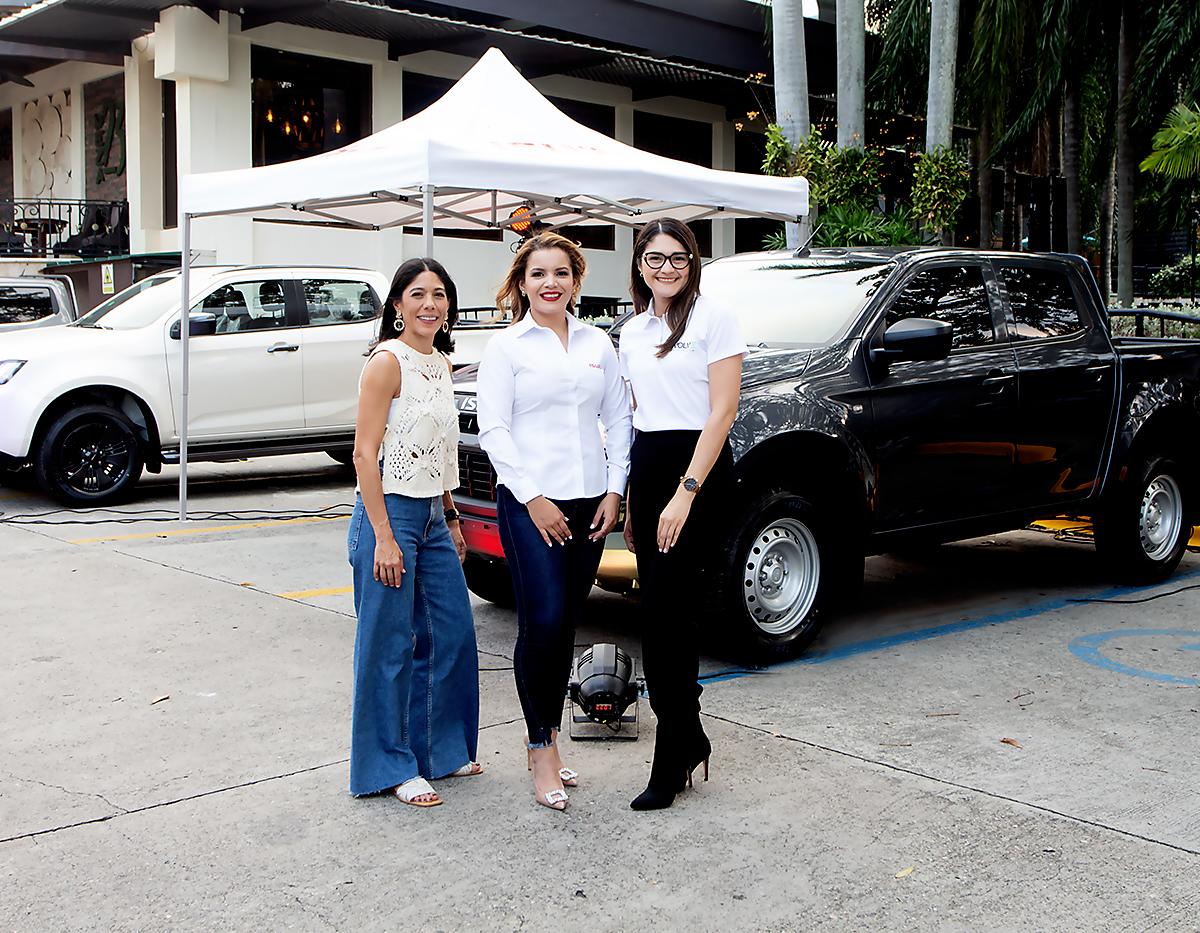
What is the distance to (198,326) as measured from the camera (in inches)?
450

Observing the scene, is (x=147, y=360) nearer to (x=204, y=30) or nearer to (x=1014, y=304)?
(x=1014, y=304)

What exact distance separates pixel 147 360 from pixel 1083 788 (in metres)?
8.82

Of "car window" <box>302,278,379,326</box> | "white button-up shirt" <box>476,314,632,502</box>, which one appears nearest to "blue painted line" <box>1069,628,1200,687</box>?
Answer: "white button-up shirt" <box>476,314,632,502</box>

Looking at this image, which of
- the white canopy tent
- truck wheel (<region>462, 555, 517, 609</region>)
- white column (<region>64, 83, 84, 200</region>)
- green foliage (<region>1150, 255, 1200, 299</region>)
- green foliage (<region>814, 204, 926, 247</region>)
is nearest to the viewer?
truck wheel (<region>462, 555, 517, 609</region>)

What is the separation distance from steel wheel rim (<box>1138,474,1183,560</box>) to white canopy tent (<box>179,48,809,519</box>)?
3.41 metres

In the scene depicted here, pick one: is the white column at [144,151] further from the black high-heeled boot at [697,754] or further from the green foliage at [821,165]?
the black high-heeled boot at [697,754]

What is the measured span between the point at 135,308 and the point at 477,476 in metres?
6.51

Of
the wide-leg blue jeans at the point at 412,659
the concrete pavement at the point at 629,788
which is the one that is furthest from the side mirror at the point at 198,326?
the wide-leg blue jeans at the point at 412,659

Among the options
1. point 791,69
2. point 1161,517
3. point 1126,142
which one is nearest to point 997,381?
point 1161,517

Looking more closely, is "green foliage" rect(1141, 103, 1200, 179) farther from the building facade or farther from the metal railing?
the metal railing

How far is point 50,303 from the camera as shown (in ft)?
50.9

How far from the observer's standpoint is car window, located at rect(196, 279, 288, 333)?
1178 cm

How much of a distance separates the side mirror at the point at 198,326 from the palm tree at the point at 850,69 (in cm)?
708

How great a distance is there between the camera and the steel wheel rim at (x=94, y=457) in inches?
435
